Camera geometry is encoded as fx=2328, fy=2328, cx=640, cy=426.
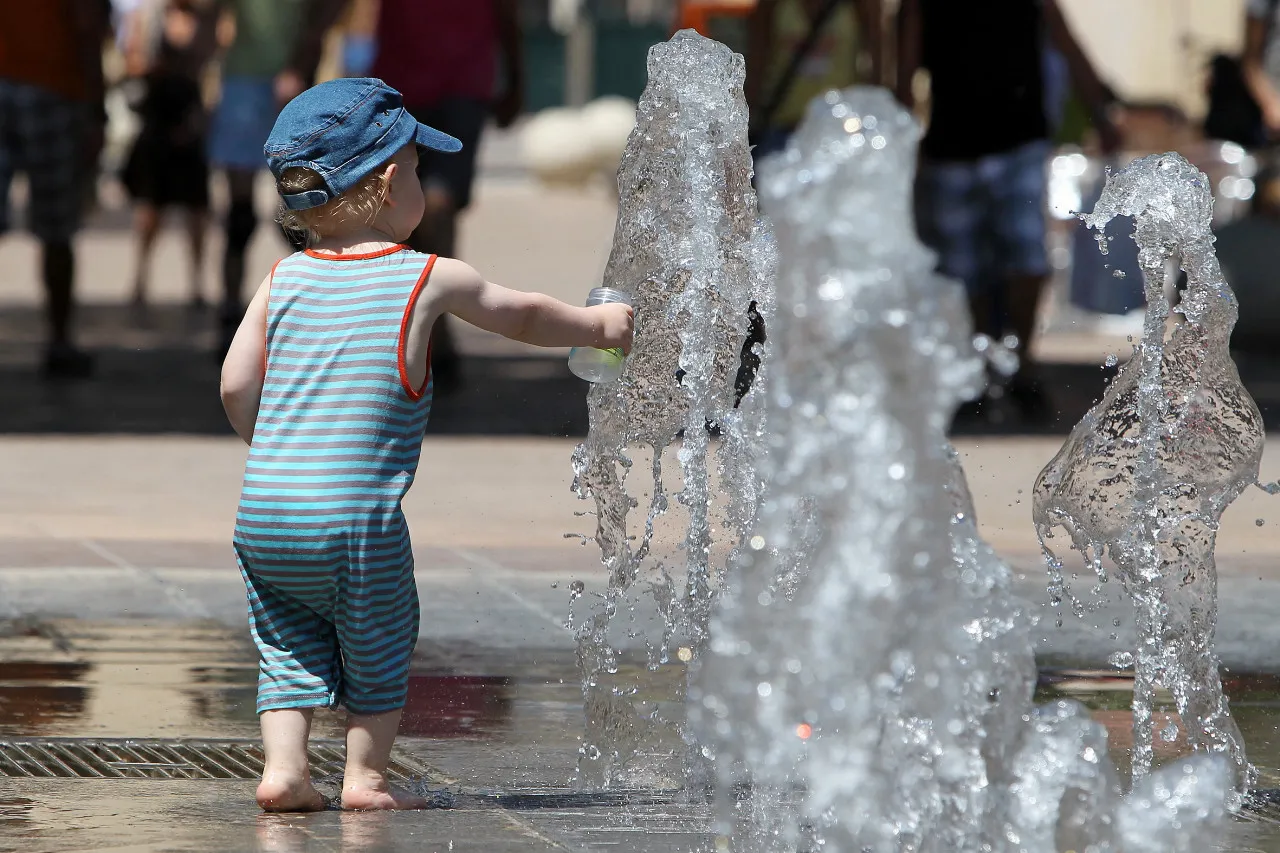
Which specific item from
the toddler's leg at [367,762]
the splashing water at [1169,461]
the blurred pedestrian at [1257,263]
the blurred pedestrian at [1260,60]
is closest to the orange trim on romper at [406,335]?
the toddler's leg at [367,762]

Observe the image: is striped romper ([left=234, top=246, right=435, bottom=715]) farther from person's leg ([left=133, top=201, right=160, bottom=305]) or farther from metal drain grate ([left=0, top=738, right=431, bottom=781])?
person's leg ([left=133, top=201, right=160, bottom=305])

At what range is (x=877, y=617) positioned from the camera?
2.74 meters

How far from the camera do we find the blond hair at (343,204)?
3.57m

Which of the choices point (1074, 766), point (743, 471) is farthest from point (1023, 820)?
point (743, 471)

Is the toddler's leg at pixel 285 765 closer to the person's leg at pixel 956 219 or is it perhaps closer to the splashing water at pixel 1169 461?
the splashing water at pixel 1169 461

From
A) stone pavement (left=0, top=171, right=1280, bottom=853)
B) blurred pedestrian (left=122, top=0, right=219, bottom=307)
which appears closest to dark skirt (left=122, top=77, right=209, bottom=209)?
blurred pedestrian (left=122, top=0, right=219, bottom=307)

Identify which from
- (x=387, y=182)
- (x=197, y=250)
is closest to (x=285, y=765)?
(x=387, y=182)

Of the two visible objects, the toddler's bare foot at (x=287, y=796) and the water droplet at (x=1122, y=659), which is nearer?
the toddler's bare foot at (x=287, y=796)

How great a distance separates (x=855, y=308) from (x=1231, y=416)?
67.8 inches

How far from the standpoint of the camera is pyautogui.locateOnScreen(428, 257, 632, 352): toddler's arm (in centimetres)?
352

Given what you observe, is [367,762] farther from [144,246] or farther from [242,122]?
[144,246]

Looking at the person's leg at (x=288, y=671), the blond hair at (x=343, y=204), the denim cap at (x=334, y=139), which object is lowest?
the person's leg at (x=288, y=671)

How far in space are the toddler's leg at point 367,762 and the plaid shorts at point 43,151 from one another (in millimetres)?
6390

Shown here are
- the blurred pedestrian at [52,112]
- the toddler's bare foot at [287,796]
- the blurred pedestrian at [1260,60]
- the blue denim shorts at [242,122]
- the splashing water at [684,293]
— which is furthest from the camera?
the blurred pedestrian at [1260,60]
